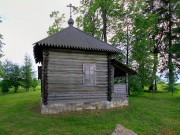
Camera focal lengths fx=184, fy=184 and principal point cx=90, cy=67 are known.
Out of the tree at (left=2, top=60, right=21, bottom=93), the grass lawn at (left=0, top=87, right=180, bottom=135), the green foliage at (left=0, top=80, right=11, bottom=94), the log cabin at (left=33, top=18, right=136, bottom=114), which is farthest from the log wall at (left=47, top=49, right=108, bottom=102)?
the green foliage at (left=0, top=80, right=11, bottom=94)

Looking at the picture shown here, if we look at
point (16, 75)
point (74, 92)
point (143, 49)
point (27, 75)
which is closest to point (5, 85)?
point (16, 75)

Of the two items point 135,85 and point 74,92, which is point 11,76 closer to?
point 135,85

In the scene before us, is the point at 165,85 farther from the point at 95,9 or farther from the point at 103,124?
the point at 103,124

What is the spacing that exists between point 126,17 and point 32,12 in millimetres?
11482

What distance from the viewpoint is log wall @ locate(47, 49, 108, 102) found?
11836 mm

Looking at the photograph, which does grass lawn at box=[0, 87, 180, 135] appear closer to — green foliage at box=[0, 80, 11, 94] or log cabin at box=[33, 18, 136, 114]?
log cabin at box=[33, 18, 136, 114]

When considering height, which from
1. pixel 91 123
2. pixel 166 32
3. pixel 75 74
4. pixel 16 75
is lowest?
pixel 91 123

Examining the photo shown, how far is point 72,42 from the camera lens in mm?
12258

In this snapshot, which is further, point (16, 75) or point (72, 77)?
point (16, 75)

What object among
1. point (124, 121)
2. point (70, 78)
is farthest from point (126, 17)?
point (124, 121)

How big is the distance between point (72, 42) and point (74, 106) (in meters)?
4.27

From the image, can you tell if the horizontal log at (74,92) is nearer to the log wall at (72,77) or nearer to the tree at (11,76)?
the log wall at (72,77)

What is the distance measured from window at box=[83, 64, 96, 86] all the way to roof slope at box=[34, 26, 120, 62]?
1296 mm

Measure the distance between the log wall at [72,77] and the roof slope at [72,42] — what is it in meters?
0.68
